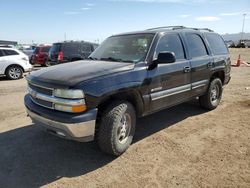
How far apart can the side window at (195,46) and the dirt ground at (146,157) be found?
1.48m

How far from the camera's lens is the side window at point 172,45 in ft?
16.2

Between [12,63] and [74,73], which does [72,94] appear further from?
[12,63]

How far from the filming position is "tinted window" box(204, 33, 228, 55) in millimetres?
6582

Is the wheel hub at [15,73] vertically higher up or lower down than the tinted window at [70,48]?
lower down

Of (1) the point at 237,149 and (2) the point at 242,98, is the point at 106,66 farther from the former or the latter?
(2) the point at 242,98

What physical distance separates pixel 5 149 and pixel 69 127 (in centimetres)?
168

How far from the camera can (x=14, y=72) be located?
12.9m

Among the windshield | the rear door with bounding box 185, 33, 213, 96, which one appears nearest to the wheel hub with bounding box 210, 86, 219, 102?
the rear door with bounding box 185, 33, 213, 96

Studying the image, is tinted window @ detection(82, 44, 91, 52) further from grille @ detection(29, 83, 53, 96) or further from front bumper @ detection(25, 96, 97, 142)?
A: front bumper @ detection(25, 96, 97, 142)

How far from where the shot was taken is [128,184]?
3.46m

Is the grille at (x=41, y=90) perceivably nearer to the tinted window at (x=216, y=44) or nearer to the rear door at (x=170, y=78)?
the rear door at (x=170, y=78)

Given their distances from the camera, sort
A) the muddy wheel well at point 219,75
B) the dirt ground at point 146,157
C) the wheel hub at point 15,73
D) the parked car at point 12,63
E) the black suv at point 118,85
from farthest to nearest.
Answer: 1. the wheel hub at point 15,73
2. the parked car at point 12,63
3. the muddy wheel well at point 219,75
4. the black suv at point 118,85
5. the dirt ground at point 146,157

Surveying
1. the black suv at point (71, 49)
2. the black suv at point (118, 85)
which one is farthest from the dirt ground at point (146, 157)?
the black suv at point (71, 49)

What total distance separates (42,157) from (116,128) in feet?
4.24
